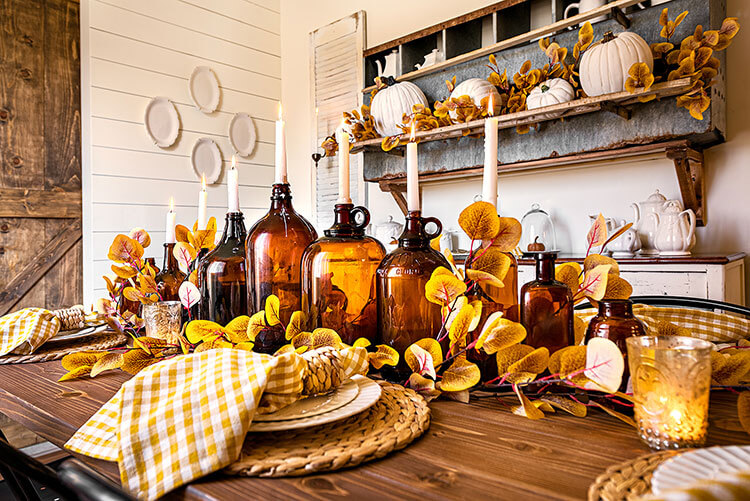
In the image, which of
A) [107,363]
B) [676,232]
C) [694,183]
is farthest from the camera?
[694,183]

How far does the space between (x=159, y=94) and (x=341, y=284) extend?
303 centimetres

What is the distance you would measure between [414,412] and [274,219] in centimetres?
42

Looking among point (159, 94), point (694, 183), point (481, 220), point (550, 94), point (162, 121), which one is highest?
point (159, 94)

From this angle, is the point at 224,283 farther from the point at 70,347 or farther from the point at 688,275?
the point at 688,275

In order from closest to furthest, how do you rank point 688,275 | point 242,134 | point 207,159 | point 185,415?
point 185,415
point 688,275
point 207,159
point 242,134

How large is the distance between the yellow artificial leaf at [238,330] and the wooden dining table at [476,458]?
183mm

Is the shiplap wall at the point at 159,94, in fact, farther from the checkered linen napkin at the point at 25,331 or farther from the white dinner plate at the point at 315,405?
the white dinner plate at the point at 315,405

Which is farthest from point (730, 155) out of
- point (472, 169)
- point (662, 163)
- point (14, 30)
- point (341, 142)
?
point (14, 30)

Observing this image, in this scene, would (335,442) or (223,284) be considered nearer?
(335,442)

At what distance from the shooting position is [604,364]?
0.50 m

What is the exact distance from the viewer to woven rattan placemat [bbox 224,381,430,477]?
1.41 feet

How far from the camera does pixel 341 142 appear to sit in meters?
0.76

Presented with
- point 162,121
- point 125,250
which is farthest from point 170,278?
point 162,121

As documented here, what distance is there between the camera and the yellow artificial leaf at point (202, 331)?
0.72 metres
